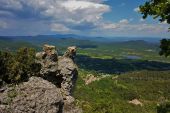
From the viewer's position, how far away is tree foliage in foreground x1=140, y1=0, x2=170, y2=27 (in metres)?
30.7

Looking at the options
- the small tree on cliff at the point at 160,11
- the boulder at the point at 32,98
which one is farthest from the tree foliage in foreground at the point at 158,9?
the boulder at the point at 32,98

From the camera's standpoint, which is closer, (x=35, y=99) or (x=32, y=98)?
(x=32, y=98)

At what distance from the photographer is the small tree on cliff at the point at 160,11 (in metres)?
30.8

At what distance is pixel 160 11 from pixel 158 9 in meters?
0.25

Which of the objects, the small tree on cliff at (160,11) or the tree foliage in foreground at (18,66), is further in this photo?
the tree foliage in foreground at (18,66)

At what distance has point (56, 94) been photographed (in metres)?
45.0

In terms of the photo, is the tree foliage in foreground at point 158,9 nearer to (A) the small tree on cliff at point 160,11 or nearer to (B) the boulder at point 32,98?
(A) the small tree on cliff at point 160,11

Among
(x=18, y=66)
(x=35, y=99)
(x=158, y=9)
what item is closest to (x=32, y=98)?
(x=35, y=99)

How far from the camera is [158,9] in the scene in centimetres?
3078

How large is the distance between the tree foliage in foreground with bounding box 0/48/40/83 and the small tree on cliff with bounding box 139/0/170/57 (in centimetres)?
2313

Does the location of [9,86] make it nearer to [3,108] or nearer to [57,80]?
[3,108]

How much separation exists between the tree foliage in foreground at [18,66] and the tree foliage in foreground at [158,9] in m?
23.2

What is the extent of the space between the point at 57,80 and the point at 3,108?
20723 mm

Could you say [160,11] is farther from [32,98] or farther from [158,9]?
[32,98]
